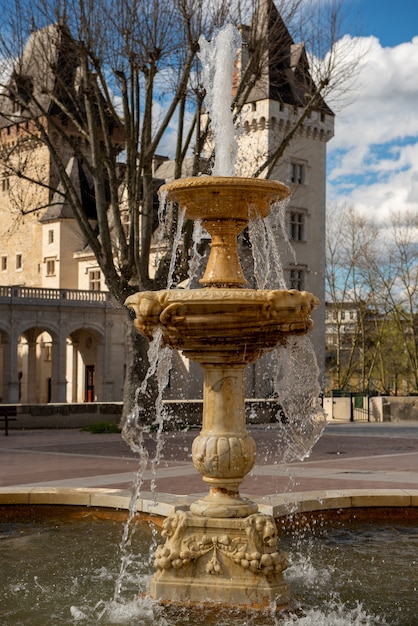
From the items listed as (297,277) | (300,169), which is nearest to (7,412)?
(297,277)

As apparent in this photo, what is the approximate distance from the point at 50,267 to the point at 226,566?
60983mm

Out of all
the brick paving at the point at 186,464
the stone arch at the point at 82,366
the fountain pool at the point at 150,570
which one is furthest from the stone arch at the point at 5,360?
the fountain pool at the point at 150,570

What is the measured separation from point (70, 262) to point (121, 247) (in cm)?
4078

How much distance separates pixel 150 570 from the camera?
8.30 m

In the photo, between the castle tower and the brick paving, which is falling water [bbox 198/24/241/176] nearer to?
the brick paving

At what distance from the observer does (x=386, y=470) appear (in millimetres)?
16266

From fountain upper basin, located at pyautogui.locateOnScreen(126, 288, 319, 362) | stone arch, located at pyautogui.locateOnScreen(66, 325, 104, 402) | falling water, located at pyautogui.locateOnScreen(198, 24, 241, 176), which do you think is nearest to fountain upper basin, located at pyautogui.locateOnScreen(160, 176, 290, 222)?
fountain upper basin, located at pyautogui.locateOnScreen(126, 288, 319, 362)

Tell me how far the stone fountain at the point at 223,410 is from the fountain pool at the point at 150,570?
239 millimetres

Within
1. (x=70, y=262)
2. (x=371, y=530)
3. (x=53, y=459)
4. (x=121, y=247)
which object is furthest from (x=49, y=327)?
(x=371, y=530)

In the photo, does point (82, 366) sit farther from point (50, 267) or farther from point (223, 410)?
point (223, 410)

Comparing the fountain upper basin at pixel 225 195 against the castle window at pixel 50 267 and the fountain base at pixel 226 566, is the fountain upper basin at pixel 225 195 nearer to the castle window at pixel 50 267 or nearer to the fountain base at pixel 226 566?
Answer: the fountain base at pixel 226 566

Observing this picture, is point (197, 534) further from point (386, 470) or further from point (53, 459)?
point (53, 459)

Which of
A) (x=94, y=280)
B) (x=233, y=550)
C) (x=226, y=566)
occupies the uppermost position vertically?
(x=94, y=280)

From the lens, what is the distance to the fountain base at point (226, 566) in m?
6.79
